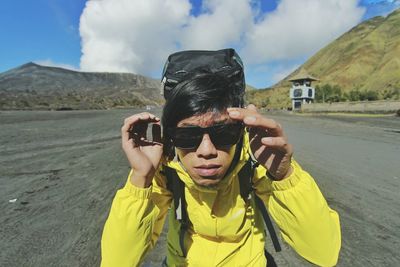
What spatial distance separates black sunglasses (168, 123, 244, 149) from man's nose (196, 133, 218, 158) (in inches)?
0.8

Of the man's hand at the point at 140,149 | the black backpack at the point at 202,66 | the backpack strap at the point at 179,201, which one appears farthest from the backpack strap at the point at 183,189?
the black backpack at the point at 202,66

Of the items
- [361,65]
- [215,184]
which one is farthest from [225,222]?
[361,65]

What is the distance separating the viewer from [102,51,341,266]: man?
181cm

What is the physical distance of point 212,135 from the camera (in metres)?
1.83

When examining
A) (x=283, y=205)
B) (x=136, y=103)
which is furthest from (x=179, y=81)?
(x=136, y=103)

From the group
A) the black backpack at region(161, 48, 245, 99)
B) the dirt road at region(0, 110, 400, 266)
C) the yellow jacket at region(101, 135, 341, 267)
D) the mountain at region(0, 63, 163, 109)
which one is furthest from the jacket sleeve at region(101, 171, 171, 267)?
the mountain at region(0, 63, 163, 109)

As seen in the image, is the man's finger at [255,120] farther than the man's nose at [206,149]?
No

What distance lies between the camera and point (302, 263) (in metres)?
3.93

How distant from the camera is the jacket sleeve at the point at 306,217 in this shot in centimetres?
179

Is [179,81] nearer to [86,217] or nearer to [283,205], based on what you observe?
[283,205]

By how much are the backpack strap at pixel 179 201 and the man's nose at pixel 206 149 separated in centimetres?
35

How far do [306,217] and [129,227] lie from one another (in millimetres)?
1001

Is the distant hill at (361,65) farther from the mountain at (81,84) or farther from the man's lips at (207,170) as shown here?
the man's lips at (207,170)

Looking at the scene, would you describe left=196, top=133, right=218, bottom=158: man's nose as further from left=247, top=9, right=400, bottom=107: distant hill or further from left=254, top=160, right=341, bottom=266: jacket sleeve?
left=247, top=9, right=400, bottom=107: distant hill
